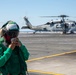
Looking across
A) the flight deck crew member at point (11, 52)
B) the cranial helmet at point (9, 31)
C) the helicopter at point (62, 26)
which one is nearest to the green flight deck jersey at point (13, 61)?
the flight deck crew member at point (11, 52)

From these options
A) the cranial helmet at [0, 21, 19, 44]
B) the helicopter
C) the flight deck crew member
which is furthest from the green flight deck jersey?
the helicopter

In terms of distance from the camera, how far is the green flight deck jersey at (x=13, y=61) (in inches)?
143

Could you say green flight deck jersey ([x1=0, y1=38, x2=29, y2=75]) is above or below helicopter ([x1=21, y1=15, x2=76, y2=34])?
above

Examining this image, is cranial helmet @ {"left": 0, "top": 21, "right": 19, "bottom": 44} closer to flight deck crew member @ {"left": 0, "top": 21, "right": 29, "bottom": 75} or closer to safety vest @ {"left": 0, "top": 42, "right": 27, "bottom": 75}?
flight deck crew member @ {"left": 0, "top": 21, "right": 29, "bottom": 75}

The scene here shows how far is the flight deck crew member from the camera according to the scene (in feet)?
11.8

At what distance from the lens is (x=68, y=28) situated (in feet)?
293

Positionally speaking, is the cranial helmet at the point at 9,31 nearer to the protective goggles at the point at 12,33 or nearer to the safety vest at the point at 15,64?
the protective goggles at the point at 12,33

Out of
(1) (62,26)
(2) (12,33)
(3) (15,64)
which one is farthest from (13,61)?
(1) (62,26)

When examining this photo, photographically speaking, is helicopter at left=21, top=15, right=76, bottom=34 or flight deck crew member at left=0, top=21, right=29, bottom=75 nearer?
flight deck crew member at left=0, top=21, right=29, bottom=75

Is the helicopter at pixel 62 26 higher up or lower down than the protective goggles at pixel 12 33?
lower down

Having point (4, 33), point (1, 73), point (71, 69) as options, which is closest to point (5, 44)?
point (4, 33)

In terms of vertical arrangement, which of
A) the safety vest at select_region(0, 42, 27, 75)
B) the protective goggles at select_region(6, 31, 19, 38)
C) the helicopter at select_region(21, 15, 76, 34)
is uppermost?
the protective goggles at select_region(6, 31, 19, 38)

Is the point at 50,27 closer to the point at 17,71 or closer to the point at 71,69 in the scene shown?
the point at 71,69

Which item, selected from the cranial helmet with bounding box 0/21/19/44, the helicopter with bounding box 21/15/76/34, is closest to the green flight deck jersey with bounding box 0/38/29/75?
the cranial helmet with bounding box 0/21/19/44
